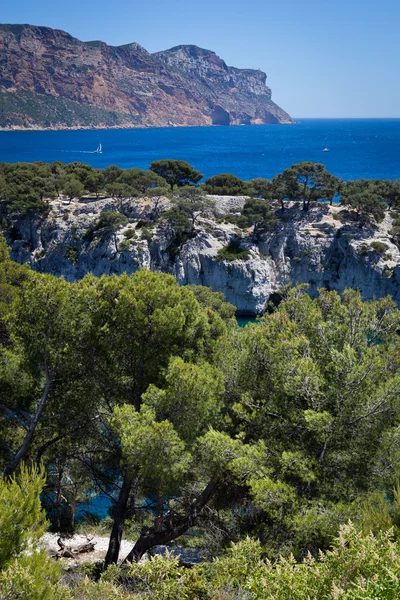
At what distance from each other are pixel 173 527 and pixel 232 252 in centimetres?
3681

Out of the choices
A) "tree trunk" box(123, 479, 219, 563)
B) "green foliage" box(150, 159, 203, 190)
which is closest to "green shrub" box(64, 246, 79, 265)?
"green foliage" box(150, 159, 203, 190)

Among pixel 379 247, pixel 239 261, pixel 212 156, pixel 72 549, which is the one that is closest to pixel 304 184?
pixel 379 247

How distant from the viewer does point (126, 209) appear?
170 ft

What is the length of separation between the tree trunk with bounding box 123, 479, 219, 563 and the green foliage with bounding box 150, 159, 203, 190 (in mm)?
54171

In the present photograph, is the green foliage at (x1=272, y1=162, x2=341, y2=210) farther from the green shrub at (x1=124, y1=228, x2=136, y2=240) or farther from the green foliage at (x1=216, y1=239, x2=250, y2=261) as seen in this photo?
the green shrub at (x1=124, y1=228, x2=136, y2=240)

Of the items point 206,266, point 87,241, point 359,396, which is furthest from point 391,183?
point 359,396

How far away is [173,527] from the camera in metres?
12.1

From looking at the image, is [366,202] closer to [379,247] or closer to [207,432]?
[379,247]

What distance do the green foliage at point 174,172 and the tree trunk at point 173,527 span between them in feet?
178

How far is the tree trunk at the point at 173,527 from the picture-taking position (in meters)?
11.9

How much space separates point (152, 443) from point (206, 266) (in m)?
37.1

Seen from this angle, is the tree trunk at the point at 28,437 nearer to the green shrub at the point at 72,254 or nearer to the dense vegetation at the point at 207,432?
the dense vegetation at the point at 207,432

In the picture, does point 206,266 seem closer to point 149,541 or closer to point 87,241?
point 87,241

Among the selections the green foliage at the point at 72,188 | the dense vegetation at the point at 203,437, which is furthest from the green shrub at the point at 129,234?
the dense vegetation at the point at 203,437
